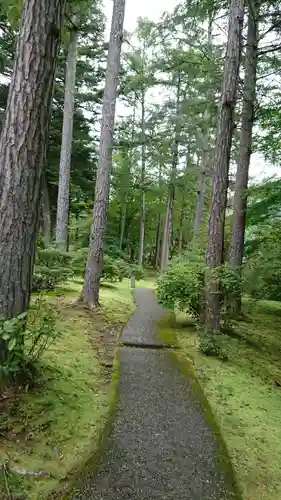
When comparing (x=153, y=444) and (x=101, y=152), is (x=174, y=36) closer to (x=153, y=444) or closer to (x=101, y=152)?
(x=101, y=152)

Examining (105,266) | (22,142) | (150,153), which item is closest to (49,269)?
(105,266)

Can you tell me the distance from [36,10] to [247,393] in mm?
4531

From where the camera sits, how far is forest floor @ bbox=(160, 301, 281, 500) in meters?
2.58

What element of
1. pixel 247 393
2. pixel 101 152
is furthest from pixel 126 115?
pixel 247 393

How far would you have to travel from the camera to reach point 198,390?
12.3 ft

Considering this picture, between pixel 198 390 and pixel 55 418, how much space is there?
1.62 metres

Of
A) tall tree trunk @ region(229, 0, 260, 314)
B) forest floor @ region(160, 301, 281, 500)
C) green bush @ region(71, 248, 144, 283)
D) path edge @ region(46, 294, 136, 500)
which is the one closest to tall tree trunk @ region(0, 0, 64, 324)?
path edge @ region(46, 294, 136, 500)

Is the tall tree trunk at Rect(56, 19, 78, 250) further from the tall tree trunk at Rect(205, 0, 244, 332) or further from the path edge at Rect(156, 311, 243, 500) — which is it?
the tall tree trunk at Rect(205, 0, 244, 332)

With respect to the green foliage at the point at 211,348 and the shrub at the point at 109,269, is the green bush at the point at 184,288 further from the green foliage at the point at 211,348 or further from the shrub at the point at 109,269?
the shrub at the point at 109,269

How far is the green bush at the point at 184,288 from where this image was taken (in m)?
6.30

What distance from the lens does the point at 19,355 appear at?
290 cm

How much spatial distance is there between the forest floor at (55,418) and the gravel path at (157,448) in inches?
7.9

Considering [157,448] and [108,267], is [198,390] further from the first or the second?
[108,267]

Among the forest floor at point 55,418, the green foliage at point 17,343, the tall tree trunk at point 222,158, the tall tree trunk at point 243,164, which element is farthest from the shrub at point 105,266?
the green foliage at point 17,343
